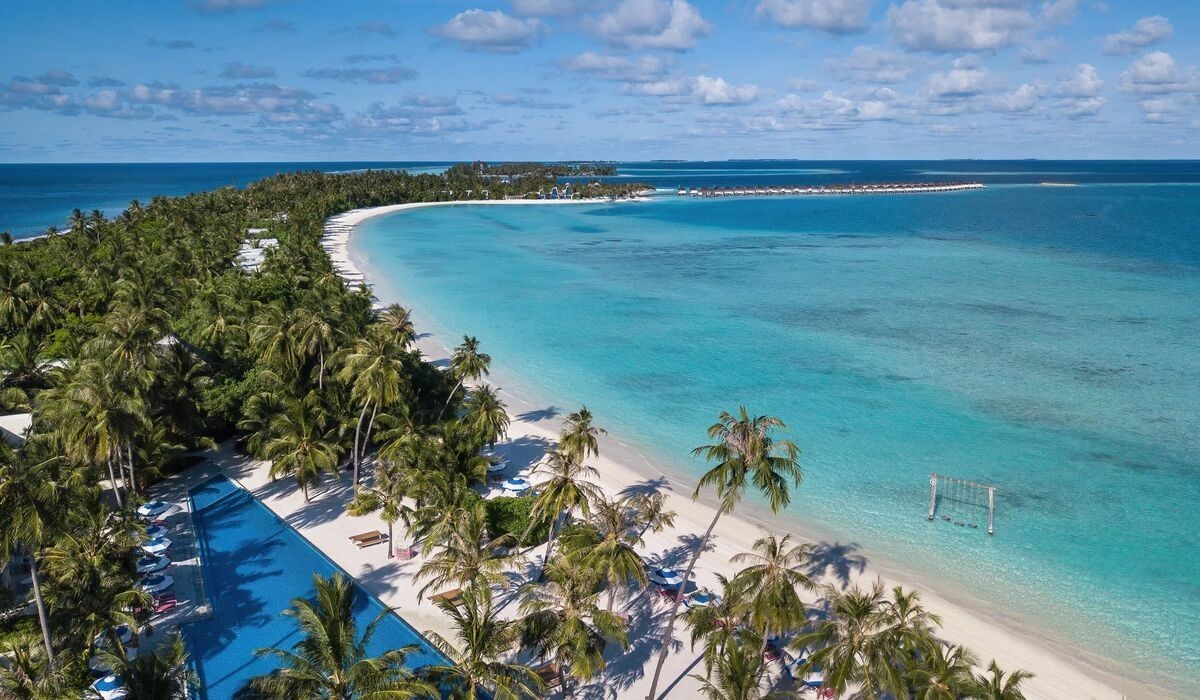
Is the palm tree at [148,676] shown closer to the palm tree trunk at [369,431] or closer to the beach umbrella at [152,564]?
the beach umbrella at [152,564]

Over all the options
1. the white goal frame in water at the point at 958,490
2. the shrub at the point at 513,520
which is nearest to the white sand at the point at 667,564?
the shrub at the point at 513,520

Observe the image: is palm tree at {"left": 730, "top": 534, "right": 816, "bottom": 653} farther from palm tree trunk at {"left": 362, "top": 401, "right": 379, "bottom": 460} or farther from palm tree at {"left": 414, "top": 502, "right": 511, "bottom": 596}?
palm tree trunk at {"left": 362, "top": 401, "right": 379, "bottom": 460}

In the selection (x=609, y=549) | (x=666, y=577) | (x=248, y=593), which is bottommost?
(x=248, y=593)

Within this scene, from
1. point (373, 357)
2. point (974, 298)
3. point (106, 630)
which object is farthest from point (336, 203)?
point (106, 630)

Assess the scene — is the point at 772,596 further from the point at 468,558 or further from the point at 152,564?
the point at 152,564

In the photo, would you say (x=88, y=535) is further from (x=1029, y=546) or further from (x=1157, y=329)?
(x=1157, y=329)

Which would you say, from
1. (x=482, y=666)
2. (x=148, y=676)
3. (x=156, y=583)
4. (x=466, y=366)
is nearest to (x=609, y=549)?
(x=482, y=666)
